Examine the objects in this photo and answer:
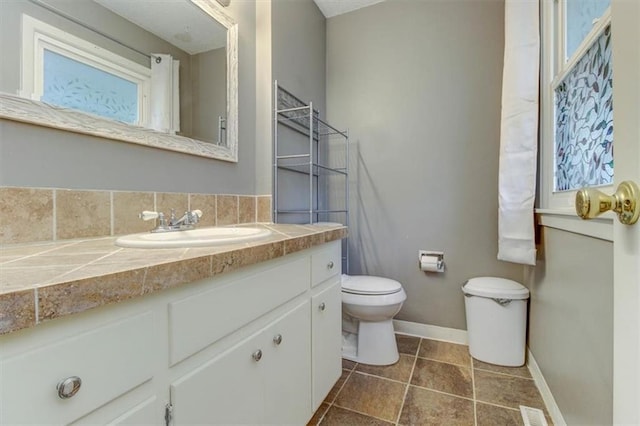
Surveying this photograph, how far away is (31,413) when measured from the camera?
0.41 m

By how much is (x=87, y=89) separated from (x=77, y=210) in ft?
1.27

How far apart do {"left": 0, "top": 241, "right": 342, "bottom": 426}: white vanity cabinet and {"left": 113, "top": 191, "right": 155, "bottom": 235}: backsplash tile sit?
529 millimetres

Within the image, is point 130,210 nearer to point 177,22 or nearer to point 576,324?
point 177,22

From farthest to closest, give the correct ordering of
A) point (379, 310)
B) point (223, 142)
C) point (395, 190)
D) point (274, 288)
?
point (395, 190)
point (379, 310)
point (223, 142)
point (274, 288)

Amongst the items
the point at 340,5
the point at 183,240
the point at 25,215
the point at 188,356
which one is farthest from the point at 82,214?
the point at 340,5

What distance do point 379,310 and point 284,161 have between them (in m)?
1.05

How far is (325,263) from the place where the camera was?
1310mm

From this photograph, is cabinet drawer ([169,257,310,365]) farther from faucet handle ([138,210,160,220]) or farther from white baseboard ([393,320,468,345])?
white baseboard ([393,320,468,345])

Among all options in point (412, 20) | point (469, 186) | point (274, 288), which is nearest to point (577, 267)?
point (469, 186)

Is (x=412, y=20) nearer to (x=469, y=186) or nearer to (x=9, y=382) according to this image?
(x=469, y=186)

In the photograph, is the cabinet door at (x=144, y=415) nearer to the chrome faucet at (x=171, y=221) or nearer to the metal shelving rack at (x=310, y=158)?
the chrome faucet at (x=171, y=221)

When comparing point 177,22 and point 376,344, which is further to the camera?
point 376,344

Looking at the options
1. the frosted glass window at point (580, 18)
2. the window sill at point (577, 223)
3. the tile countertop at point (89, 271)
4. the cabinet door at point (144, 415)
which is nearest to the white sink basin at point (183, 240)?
the tile countertop at point (89, 271)

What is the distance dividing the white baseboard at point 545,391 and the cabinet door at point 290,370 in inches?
40.4
